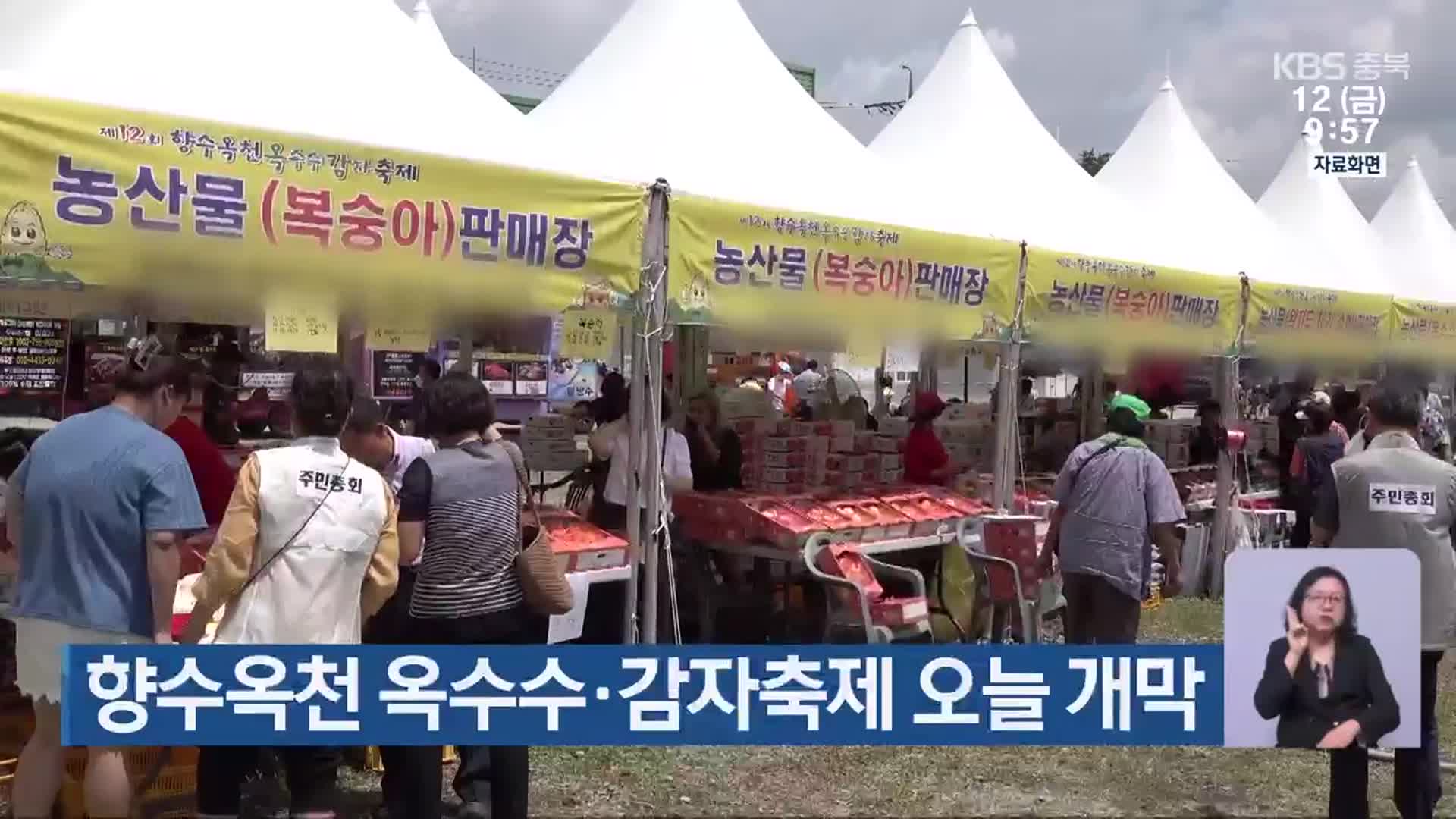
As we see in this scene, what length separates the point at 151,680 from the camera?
335cm

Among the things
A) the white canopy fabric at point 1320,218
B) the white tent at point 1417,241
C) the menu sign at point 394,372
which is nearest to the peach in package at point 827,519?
the menu sign at point 394,372

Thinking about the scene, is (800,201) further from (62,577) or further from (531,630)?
(62,577)

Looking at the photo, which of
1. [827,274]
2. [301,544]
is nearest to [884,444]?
[827,274]

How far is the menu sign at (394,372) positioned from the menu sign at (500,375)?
5765 mm

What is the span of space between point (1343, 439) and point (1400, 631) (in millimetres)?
6347

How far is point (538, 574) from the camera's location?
3.91 m

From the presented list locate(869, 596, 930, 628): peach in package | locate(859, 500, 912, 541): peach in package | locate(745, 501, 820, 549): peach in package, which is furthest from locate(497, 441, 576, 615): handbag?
locate(859, 500, 912, 541): peach in package

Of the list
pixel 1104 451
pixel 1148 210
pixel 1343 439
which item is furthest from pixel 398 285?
pixel 1148 210

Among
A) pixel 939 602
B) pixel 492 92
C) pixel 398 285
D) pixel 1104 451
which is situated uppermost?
pixel 492 92

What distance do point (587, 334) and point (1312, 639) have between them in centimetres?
315

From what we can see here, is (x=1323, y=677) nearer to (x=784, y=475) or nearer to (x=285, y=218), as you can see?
(x=285, y=218)

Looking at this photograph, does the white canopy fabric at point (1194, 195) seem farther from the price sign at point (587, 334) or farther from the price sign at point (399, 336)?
the price sign at point (399, 336)

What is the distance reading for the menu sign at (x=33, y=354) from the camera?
882cm
